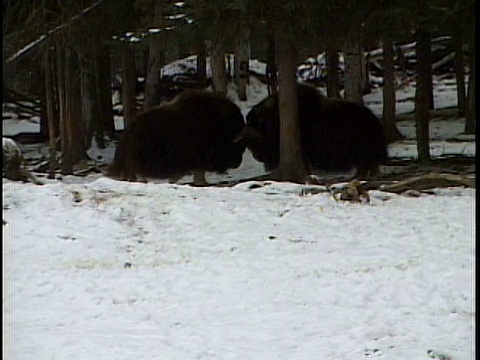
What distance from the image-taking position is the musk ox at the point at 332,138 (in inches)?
504

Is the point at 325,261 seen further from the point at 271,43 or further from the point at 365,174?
the point at 271,43

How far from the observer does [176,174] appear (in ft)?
41.9

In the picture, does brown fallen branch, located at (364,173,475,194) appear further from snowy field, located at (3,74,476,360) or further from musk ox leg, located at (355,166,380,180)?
musk ox leg, located at (355,166,380,180)

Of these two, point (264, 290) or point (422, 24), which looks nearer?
point (264, 290)

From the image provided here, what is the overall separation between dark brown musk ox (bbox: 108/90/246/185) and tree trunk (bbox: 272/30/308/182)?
136 centimetres

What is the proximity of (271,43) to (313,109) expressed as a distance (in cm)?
167

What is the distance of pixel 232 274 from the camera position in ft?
20.6

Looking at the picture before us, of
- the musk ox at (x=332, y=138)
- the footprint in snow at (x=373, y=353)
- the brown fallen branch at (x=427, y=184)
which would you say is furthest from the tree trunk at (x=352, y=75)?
the footprint in snow at (x=373, y=353)

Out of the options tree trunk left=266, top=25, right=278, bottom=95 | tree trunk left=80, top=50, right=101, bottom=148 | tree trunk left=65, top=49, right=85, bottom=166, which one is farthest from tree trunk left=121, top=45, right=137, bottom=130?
tree trunk left=266, top=25, right=278, bottom=95

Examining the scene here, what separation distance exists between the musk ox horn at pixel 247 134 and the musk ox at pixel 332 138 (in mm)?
49

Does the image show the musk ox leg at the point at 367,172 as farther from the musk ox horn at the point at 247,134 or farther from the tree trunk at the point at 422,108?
the musk ox horn at the point at 247,134

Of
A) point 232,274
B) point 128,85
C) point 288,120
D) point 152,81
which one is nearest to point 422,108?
point 288,120

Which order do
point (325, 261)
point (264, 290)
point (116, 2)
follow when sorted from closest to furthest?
1. point (264, 290)
2. point (325, 261)
3. point (116, 2)

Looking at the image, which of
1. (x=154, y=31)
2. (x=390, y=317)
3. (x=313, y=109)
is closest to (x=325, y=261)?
(x=390, y=317)
